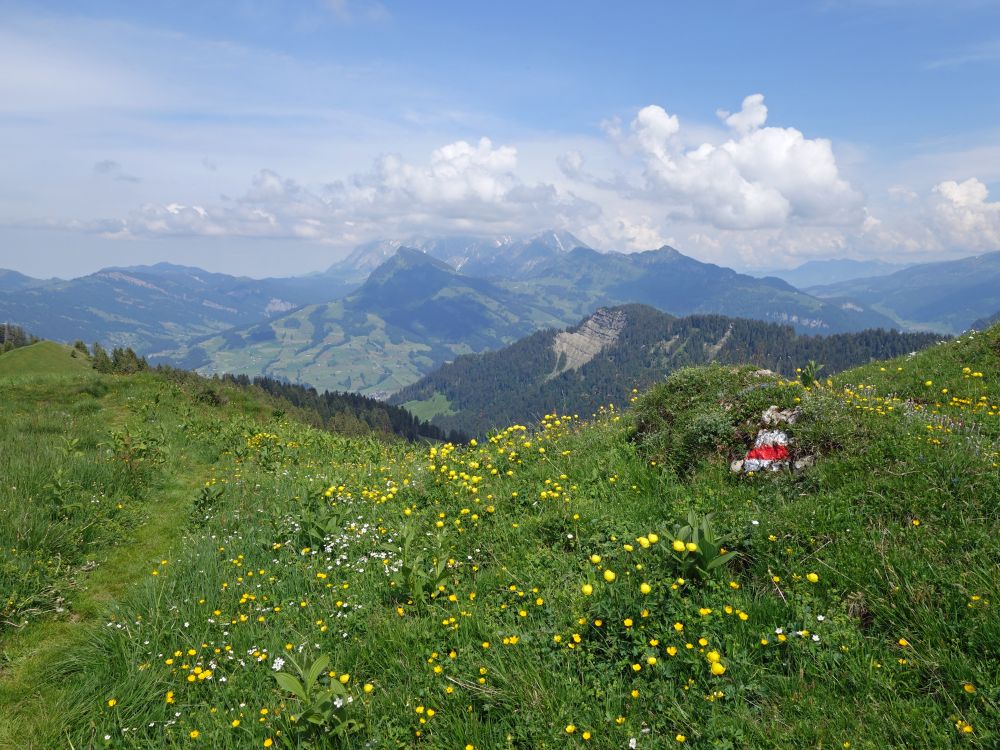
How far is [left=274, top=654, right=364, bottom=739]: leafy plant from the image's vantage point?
4324 millimetres

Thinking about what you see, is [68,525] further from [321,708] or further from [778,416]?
[778,416]

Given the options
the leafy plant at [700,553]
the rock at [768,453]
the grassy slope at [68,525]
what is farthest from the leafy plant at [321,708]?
the rock at [768,453]

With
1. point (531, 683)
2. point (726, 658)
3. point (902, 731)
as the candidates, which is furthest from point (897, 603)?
point (531, 683)

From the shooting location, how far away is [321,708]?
451 cm

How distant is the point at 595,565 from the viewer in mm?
5750

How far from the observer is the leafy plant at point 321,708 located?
4.32 meters

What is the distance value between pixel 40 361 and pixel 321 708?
55.1 meters

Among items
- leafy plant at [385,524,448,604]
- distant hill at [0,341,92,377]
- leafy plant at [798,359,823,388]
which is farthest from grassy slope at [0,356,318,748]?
distant hill at [0,341,92,377]

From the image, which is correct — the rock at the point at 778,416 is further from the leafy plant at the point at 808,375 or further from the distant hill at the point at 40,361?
the distant hill at the point at 40,361

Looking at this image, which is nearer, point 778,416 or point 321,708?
point 321,708

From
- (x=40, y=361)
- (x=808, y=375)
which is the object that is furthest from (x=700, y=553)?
(x=40, y=361)

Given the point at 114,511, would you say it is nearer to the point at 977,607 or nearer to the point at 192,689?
the point at 192,689

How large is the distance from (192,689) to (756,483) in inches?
284

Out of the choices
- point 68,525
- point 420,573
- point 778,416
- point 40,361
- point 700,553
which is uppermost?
point 778,416
